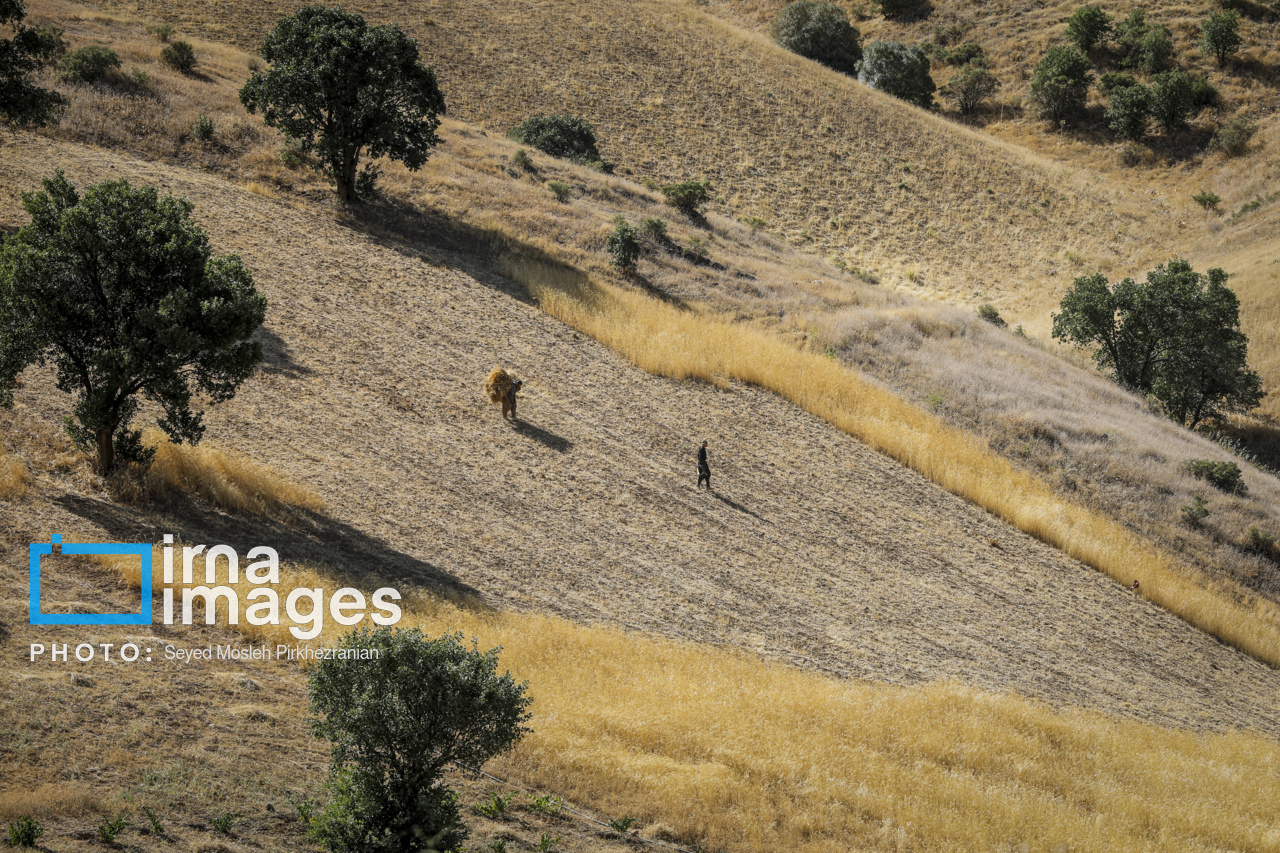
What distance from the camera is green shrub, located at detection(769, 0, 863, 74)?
7431 cm

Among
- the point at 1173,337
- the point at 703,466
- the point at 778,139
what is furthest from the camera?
the point at 778,139

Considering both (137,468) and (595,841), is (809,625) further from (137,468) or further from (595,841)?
(137,468)

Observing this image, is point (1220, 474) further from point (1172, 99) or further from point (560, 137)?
point (1172, 99)

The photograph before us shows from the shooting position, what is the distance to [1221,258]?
47.0 meters

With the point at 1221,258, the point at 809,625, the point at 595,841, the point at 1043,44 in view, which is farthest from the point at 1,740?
the point at 1043,44

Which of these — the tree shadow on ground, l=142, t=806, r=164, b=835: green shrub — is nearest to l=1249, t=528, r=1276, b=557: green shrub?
the tree shadow on ground

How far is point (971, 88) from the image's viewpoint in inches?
2749

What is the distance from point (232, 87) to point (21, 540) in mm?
31279

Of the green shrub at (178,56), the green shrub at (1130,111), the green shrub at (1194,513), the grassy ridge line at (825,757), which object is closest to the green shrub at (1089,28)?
the green shrub at (1130,111)

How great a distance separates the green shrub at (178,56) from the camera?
3734cm

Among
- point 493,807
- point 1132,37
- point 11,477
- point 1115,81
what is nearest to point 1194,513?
point 493,807

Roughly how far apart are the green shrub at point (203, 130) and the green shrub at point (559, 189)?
13453 mm

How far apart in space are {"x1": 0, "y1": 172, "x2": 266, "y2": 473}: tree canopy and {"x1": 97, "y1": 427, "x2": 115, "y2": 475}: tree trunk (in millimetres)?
17

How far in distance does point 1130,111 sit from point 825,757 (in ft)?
214
